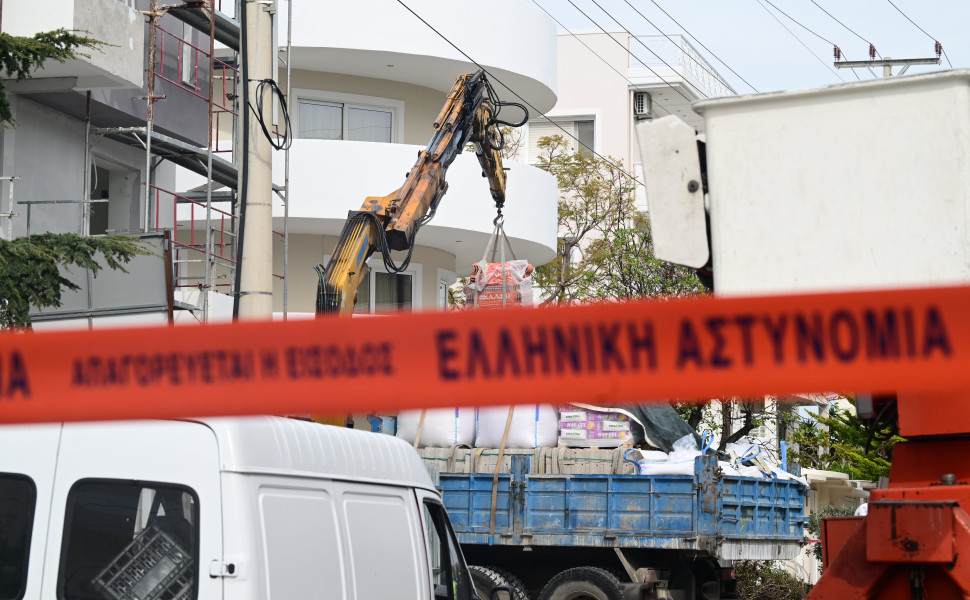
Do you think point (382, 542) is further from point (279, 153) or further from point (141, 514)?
point (279, 153)

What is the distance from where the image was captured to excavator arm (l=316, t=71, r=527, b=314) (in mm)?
13914

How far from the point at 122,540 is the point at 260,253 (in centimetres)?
465

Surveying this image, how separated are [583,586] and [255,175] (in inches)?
279

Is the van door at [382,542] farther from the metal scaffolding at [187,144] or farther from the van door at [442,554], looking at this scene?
the metal scaffolding at [187,144]

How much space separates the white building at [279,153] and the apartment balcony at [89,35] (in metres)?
0.02

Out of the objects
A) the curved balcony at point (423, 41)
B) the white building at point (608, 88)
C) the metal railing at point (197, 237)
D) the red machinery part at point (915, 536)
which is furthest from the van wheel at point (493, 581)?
the white building at point (608, 88)

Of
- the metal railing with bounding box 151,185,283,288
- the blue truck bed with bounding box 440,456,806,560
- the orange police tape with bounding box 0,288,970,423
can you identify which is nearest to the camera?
the orange police tape with bounding box 0,288,970,423

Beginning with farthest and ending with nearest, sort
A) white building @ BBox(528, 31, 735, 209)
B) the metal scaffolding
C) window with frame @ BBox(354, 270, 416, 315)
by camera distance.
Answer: white building @ BBox(528, 31, 735, 209), window with frame @ BBox(354, 270, 416, 315), the metal scaffolding

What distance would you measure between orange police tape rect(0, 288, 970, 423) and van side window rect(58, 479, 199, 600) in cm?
290

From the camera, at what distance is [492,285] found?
57.5ft

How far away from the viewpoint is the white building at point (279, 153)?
1471 centimetres

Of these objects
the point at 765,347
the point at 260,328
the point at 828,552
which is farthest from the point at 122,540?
the point at 765,347

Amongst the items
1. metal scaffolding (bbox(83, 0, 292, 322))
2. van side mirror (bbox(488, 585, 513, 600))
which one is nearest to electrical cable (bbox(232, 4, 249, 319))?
van side mirror (bbox(488, 585, 513, 600))

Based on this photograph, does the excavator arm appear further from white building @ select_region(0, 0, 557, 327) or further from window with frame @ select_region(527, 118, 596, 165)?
window with frame @ select_region(527, 118, 596, 165)
